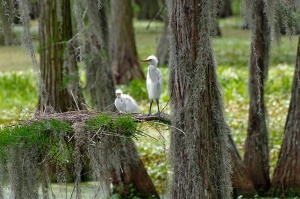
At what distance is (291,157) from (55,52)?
11.8ft

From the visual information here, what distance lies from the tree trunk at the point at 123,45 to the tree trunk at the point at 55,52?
8.18 m

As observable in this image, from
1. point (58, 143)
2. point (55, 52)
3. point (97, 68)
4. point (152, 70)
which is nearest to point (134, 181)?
point (97, 68)

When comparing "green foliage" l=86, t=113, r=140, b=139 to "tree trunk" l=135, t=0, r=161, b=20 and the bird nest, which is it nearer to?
the bird nest

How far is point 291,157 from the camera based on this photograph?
31.1 ft

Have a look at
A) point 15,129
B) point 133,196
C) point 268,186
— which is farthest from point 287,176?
point 15,129

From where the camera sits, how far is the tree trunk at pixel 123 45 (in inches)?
744

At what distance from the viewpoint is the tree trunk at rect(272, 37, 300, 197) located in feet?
30.9

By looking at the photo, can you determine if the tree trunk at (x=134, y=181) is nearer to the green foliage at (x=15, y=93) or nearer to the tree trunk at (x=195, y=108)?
the tree trunk at (x=195, y=108)

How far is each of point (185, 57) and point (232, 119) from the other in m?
8.42

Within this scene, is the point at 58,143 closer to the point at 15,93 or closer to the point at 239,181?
the point at 239,181

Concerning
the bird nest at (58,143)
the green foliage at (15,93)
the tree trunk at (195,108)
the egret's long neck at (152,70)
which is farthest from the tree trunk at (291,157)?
the green foliage at (15,93)

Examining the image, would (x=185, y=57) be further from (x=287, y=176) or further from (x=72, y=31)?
(x=72, y=31)

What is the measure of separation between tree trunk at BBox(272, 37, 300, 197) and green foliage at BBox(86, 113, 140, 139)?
3761 millimetres

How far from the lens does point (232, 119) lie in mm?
14516
